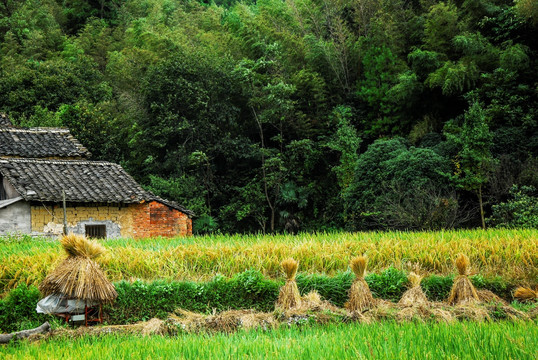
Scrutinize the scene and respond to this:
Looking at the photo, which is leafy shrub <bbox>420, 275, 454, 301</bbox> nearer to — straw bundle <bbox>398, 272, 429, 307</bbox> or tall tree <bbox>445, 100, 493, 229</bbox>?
straw bundle <bbox>398, 272, 429, 307</bbox>

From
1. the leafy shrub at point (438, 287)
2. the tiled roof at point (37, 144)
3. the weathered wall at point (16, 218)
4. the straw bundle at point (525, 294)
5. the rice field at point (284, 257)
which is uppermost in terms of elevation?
the tiled roof at point (37, 144)

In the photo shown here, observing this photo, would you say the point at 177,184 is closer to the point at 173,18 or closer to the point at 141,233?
the point at 141,233

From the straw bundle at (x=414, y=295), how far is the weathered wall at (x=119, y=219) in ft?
38.8

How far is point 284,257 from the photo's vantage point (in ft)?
33.0

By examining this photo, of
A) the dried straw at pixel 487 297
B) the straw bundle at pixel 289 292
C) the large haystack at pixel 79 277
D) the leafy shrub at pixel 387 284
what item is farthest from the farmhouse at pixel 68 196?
the dried straw at pixel 487 297

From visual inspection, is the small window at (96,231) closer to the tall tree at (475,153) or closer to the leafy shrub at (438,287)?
the leafy shrub at (438,287)

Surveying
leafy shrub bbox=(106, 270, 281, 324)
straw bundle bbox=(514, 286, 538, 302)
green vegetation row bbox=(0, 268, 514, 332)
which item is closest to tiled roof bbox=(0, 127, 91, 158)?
green vegetation row bbox=(0, 268, 514, 332)

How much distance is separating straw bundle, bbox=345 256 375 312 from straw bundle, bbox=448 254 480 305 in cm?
139

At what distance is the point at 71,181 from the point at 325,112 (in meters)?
14.4

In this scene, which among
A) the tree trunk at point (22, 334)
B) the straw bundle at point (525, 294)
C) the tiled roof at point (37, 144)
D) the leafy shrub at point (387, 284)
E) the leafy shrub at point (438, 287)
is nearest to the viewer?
the tree trunk at point (22, 334)

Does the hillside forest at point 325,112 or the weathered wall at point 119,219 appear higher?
the hillside forest at point 325,112

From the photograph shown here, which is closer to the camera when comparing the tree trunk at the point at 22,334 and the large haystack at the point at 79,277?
the tree trunk at the point at 22,334

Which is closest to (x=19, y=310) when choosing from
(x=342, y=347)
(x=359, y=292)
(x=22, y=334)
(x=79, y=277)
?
(x=22, y=334)

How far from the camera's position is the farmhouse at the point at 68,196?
54.7 ft
